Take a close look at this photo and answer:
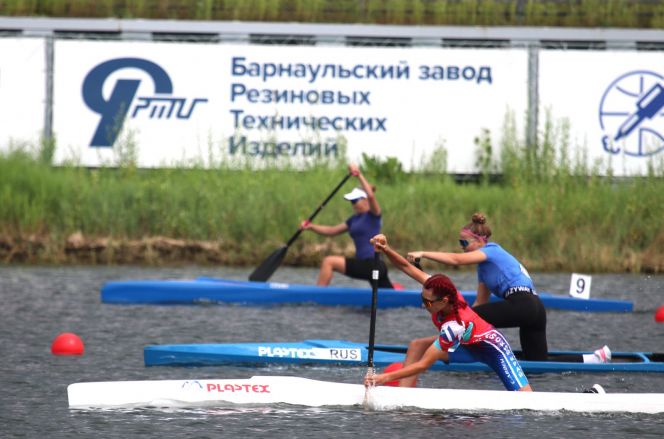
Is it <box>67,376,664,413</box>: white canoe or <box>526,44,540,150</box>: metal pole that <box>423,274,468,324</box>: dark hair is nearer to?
<box>67,376,664,413</box>: white canoe

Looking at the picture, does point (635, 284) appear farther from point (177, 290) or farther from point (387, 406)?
point (387, 406)

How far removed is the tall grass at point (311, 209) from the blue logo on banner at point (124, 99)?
4.01 ft

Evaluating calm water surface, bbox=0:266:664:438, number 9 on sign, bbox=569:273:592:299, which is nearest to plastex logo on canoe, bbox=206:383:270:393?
calm water surface, bbox=0:266:664:438

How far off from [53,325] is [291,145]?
31.2 feet

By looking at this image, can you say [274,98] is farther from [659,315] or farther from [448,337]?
[448,337]

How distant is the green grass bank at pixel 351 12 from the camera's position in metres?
26.1

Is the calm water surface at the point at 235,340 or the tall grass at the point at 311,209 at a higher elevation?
the tall grass at the point at 311,209

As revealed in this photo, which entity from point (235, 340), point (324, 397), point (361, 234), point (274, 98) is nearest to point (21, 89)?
point (274, 98)

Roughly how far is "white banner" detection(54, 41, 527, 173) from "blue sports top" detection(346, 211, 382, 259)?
7.18 metres

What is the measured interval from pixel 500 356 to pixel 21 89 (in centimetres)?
1551

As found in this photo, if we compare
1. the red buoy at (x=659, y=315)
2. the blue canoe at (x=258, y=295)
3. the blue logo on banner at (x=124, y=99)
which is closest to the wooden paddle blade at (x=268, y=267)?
the blue canoe at (x=258, y=295)

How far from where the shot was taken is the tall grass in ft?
75.5

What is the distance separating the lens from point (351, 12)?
26250 mm

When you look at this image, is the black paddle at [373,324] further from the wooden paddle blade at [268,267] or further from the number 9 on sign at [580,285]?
the wooden paddle blade at [268,267]
